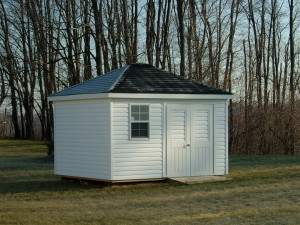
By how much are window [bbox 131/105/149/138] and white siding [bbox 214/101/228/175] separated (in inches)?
87.1

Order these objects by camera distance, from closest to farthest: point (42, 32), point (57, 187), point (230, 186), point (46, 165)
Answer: point (230, 186) → point (57, 187) → point (46, 165) → point (42, 32)

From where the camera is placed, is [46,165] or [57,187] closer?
[57,187]

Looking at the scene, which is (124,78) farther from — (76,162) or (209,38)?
(209,38)

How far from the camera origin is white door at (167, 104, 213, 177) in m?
15.0

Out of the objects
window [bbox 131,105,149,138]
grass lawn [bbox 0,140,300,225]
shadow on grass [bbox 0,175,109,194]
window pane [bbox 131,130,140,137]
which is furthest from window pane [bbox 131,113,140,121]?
shadow on grass [bbox 0,175,109,194]

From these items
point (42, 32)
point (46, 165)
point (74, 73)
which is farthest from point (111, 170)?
point (42, 32)

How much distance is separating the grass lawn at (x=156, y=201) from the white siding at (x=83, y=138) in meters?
0.50

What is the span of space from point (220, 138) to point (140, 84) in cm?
294

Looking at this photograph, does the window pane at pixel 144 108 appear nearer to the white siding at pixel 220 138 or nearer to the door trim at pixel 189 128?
the door trim at pixel 189 128

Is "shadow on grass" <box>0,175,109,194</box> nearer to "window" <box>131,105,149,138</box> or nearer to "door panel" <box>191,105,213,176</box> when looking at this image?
"window" <box>131,105,149,138</box>

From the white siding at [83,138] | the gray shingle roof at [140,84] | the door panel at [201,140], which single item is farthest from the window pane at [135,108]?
the door panel at [201,140]

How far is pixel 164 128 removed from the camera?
14.9m

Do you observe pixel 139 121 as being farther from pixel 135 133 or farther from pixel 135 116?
pixel 135 133

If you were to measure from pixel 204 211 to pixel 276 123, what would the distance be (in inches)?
865
